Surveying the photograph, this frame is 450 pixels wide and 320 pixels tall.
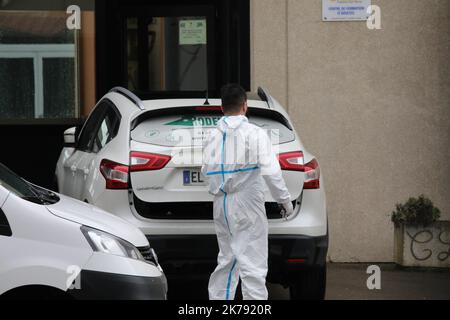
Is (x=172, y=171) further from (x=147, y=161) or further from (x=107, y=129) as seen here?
(x=107, y=129)

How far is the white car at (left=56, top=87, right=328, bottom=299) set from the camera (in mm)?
7355

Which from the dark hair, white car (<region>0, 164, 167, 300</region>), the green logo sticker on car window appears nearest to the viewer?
white car (<region>0, 164, 167, 300</region>)

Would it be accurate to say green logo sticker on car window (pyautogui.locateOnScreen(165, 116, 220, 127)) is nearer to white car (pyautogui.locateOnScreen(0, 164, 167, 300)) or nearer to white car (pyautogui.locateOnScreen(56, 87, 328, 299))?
white car (pyautogui.locateOnScreen(56, 87, 328, 299))

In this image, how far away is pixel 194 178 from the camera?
7406 millimetres

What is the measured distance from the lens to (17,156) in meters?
12.0

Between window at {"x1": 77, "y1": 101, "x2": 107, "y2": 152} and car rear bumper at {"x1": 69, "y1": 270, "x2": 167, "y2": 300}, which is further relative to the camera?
window at {"x1": 77, "y1": 101, "x2": 107, "y2": 152}

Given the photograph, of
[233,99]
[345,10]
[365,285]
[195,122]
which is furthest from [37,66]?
[233,99]

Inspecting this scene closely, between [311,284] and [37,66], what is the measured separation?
566cm

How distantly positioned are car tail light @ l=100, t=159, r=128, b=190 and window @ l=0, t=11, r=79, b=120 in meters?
4.97

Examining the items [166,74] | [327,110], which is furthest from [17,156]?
[327,110]

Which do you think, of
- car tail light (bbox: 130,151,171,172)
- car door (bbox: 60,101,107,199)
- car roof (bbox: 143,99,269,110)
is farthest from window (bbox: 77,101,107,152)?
car tail light (bbox: 130,151,171,172)

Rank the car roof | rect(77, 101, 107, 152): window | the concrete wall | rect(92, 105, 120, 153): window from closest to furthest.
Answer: the car roof
rect(92, 105, 120, 153): window
rect(77, 101, 107, 152): window
the concrete wall

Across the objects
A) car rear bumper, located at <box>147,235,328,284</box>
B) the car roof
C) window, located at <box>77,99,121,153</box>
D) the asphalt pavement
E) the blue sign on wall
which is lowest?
the asphalt pavement

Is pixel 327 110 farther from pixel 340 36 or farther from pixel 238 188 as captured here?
pixel 238 188
